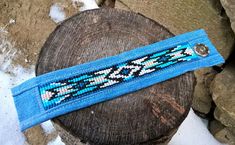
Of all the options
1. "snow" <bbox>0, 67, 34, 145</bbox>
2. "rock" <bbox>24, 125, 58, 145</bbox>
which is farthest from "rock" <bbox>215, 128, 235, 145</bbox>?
"snow" <bbox>0, 67, 34, 145</bbox>

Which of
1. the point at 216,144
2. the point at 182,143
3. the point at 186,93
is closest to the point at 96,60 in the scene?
the point at 186,93

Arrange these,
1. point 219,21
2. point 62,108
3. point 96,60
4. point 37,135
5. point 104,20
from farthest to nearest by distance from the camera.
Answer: point 37,135, point 219,21, point 104,20, point 96,60, point 62,108

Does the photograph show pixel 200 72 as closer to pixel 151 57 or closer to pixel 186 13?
pixel 186 13

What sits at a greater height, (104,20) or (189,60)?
(104,20)

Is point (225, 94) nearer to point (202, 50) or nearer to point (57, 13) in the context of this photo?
point (202, 50)

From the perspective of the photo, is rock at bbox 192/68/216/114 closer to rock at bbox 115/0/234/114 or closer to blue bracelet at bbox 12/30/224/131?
rock at bbox 115/0/234/114

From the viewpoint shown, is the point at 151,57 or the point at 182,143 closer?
the point at 151,57

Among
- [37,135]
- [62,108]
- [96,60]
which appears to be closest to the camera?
[62,108]

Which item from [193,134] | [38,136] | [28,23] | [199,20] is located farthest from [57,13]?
[193,134]
